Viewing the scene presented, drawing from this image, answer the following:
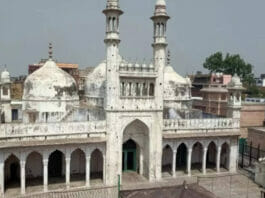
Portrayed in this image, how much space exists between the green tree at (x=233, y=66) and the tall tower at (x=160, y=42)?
36601 millimetres

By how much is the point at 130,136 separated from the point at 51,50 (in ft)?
31.1

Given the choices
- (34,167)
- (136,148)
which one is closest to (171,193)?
(136,148)

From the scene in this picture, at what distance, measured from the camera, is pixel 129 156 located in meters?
19.2

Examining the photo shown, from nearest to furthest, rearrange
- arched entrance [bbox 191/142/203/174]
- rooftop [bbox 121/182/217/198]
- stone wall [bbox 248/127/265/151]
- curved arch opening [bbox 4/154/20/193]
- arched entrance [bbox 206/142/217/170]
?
rooftop [bbox 121/182/217/198] < curved arch opening [bbox 4/154/20/193] < arched entrance [bbox 191/142/203/174] < arched entrance [bbox 206/142/217/170] < stone wall [bbox 248/127/265/151]

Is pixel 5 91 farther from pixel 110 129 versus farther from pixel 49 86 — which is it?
pixel 110 129

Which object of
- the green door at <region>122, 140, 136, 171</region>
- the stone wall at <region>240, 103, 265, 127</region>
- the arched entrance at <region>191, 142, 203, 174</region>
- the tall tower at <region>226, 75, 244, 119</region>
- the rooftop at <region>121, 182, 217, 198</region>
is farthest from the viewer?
the stone wall at <region>240, 103, 265, 127</region>

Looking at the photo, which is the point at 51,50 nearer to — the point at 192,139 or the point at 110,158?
the point at 110,158

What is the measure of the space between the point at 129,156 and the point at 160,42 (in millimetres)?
8071

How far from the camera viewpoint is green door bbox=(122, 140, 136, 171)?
62.3ft

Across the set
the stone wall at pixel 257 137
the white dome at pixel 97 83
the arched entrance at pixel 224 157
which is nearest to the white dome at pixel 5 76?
the white dome at pixel 97 83

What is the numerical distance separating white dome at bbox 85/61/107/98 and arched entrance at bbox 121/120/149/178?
167 inches

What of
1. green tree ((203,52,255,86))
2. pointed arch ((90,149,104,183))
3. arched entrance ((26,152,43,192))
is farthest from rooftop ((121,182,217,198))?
green tree ((203,52,255,86))

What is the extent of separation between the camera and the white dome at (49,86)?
790 inches

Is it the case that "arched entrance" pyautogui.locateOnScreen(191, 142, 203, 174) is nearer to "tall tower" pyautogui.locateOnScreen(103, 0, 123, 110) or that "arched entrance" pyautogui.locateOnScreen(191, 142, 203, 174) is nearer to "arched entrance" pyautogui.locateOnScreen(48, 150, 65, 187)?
"tall tower" pyautogui.locateOnScreen(103, 0, 123, 110)
